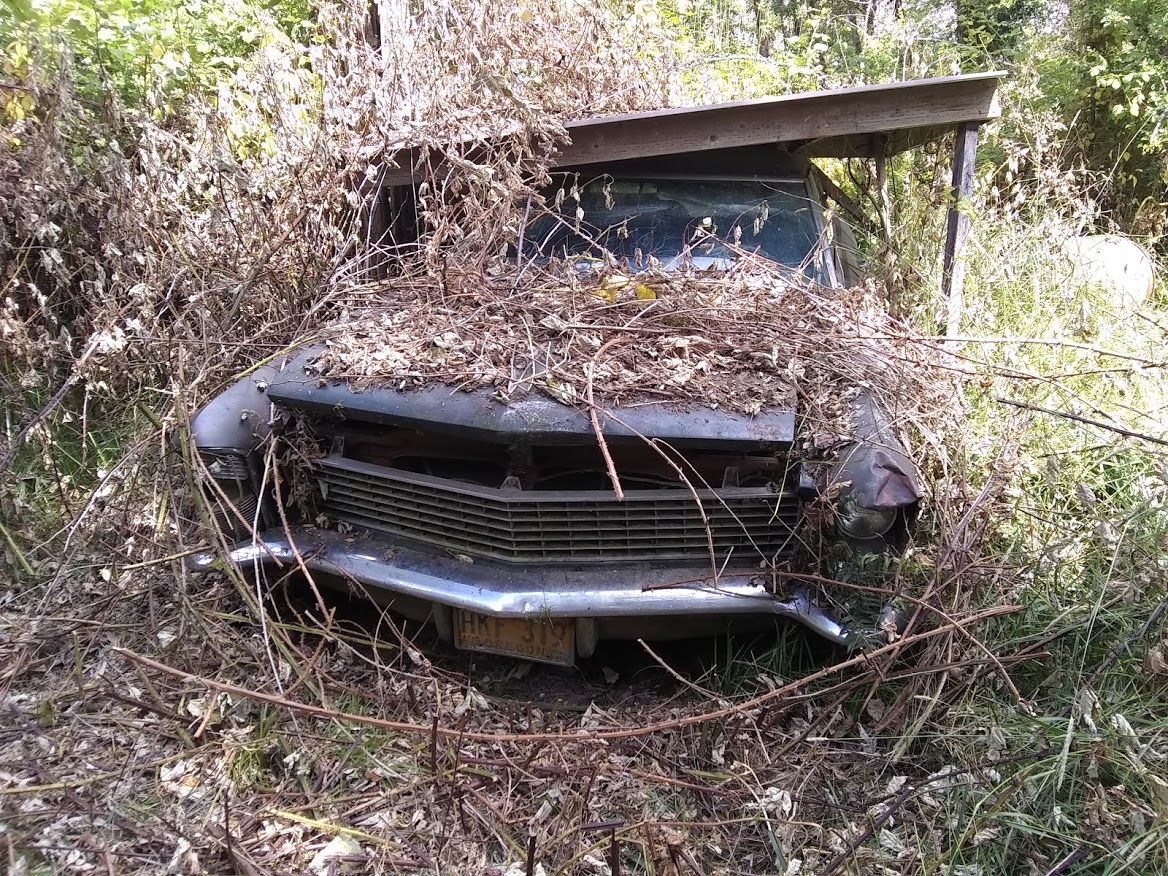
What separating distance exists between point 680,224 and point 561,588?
197cm

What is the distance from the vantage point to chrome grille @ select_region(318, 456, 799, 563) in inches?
92.4

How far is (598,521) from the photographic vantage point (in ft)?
7.84

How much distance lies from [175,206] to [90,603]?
2124mm

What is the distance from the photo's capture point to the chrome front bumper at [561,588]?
90.0 inches

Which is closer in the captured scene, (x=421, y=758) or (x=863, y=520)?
(x=863, y=520)

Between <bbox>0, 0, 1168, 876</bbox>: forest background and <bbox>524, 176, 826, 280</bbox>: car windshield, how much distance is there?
494 mm

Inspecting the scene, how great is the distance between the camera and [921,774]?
2199 millimetres

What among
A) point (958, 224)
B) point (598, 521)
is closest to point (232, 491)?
point (598, 521)

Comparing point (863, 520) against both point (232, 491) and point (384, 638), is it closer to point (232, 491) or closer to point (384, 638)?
point (384, 638)

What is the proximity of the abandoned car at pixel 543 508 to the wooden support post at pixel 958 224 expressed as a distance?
1738 mm

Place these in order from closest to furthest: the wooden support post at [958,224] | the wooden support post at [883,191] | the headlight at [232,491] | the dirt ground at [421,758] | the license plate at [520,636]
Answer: the dirt ground at [421,758], the license plate at [520,636], the headlight at [232,491], the wooden support post at [958,224], the wooden support post at [883,191]

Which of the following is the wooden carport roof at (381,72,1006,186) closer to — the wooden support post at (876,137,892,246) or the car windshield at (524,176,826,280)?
the car windshield at (524,176,826,280)

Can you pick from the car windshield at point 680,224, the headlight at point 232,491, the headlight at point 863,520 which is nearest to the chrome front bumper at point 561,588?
the headlight at point 232,491

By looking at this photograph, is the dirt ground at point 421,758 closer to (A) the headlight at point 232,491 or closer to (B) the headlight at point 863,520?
(A) the headlight at point 232,491
